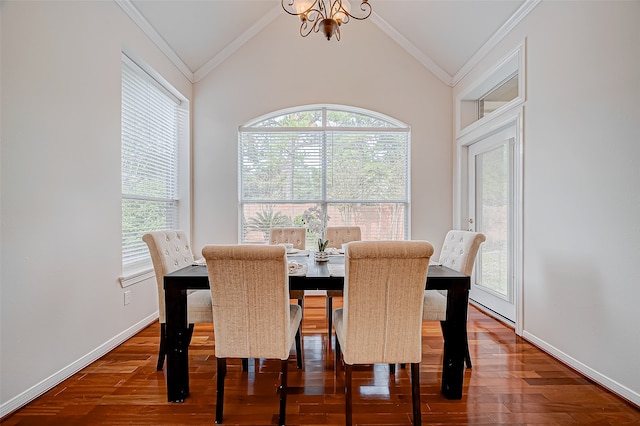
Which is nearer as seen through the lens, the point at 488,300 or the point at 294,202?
the point at 488,300

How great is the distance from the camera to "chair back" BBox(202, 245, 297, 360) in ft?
4.77

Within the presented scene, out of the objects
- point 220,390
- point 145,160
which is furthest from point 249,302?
point 145,160

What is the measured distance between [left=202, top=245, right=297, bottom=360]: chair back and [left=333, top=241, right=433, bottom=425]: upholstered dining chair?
0.32 metres

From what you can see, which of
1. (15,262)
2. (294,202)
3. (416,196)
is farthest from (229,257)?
(416,196)

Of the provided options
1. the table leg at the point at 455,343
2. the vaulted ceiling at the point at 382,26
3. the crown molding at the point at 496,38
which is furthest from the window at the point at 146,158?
the crown molding at the point at 496,38

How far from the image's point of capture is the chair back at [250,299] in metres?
1.46

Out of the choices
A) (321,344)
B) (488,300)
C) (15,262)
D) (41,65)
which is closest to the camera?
(15,262)

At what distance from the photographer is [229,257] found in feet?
4.77

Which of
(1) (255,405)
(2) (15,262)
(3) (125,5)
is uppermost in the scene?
(3) (125,5)

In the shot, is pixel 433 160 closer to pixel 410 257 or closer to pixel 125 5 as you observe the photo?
pixel 410 257

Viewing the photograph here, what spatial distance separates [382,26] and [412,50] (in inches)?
18.7

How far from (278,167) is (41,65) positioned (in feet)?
7.98

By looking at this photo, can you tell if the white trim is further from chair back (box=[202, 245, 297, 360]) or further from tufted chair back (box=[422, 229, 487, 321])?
chair back (box=[202, 245, 297, 360])

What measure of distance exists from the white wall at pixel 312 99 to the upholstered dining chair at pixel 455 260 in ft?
5.15
